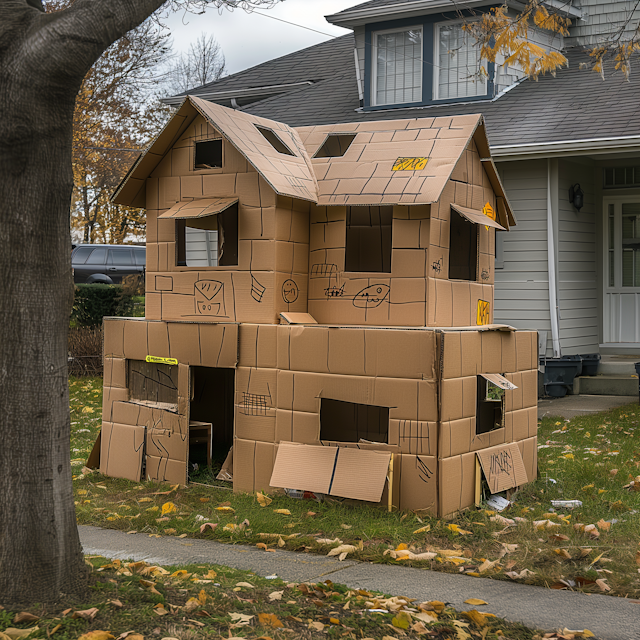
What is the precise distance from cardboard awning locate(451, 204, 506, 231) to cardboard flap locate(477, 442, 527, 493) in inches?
67.9

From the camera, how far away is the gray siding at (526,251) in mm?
12297

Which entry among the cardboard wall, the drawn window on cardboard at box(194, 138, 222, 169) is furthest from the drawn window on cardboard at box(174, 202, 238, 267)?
the drawn window on cardboard at box(194, 138, 222, 169)

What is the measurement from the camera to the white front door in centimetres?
1327

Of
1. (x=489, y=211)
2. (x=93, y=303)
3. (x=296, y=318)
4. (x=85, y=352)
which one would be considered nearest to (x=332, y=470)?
(x=296, y=318)

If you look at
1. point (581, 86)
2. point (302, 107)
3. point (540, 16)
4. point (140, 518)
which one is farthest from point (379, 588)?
point (302, 107)

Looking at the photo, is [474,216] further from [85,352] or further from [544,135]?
[85,352]

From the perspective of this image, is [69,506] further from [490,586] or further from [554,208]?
[554,208]

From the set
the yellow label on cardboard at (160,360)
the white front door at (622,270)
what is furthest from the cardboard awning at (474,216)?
the white front door at (622,270)

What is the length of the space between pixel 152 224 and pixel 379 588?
12.0 feet

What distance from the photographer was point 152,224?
6.53 meters

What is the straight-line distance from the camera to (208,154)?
21.2 ft

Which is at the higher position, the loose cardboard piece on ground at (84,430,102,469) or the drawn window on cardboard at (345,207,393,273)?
the drawn window on cardboard at (345,207,393,273)

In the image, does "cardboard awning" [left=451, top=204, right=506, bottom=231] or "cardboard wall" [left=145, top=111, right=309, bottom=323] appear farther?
"cardboard awning" [left=451, top=204, right=506, bottom=231]

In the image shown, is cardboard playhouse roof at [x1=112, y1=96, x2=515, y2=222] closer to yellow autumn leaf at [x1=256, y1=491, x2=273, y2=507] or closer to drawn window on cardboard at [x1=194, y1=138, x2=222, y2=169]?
drawn window on cardboard at [x1=194, y1=138, x2=222, y2=169]
